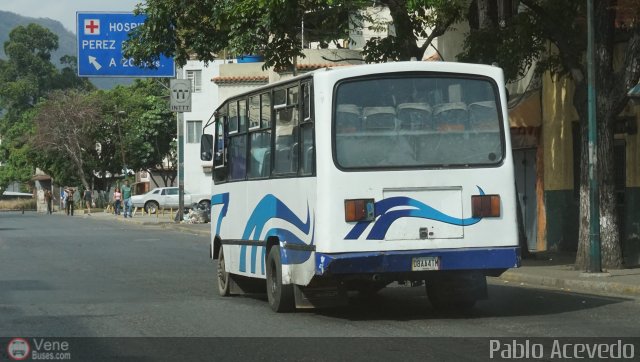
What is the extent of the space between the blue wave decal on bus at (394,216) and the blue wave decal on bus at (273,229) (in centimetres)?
65

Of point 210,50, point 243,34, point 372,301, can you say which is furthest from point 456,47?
point 372,301

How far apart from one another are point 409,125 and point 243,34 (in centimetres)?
870

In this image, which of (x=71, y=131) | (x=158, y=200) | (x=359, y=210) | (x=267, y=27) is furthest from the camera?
(x=71, y=131)

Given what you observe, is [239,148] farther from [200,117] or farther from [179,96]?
[200,117]

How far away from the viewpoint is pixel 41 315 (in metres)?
13.7

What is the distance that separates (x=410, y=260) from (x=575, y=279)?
18.6 feet

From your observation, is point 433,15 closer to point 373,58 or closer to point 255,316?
point 373,58

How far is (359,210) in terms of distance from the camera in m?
12.5

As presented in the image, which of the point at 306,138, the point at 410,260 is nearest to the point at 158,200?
the point at 306,138

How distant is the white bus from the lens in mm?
12516

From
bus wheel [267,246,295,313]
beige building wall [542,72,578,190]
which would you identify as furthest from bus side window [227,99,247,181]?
beige building wall [542,72,578,190]

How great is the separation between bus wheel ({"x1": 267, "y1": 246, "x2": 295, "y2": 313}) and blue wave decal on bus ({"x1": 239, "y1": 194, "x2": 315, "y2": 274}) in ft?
0.69

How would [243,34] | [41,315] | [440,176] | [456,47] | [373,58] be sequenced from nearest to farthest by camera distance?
[440,176]
[41,315]
[243,34]
[373,58]
[456,47]

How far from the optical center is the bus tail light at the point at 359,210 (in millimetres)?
12477
